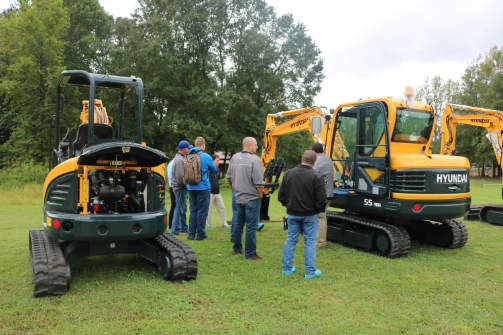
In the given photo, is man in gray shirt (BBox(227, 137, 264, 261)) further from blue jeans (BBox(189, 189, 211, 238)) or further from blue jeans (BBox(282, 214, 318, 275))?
blue jeans (BBox(189, 189, 211, 238))

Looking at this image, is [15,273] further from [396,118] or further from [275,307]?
[396,118]

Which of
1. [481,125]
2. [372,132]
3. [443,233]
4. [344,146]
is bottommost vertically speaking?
[443,233]

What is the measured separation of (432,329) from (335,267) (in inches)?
96.3

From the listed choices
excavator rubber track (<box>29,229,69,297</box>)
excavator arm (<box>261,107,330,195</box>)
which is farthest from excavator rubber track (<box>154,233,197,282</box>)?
excavator arm (<box>261,107,330,195</box>)

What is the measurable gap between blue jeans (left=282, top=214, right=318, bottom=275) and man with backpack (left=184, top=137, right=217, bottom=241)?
254 cm

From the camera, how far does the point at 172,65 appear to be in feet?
90.9

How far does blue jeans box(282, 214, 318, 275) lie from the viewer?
5.91 m

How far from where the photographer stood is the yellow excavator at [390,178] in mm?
7320

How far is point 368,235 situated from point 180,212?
4.05 m

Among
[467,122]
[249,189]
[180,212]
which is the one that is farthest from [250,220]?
[467,122]

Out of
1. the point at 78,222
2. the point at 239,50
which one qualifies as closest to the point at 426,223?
the point at 78,222

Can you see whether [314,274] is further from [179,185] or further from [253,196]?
[179,185]

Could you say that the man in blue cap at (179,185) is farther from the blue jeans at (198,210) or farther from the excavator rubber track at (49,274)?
the excavator rubber track at (49,274)

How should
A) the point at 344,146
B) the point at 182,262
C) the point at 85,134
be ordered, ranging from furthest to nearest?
the point at 344,146
the point at 85,134
the point at 182,262
